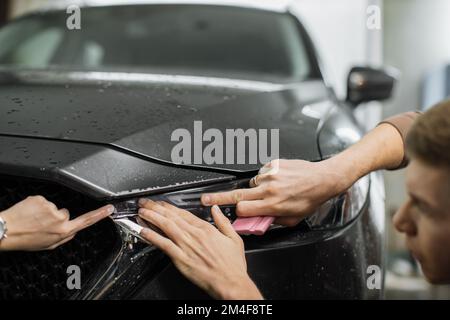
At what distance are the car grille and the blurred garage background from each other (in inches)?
123

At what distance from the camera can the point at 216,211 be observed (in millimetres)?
1069

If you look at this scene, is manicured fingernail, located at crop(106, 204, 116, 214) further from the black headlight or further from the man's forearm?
the man's forearm

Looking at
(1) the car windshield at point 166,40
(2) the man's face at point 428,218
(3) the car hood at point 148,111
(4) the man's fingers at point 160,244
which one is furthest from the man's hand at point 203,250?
(1) the car windshield at point 166,40

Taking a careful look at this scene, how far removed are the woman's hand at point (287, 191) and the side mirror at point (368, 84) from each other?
809 millimetres

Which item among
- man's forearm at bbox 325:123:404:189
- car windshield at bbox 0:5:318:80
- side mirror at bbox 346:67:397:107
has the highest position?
car windshield at bbox 0:5:318:80

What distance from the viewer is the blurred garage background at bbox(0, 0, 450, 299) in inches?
175

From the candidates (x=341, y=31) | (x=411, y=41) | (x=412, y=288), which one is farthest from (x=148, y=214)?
(x=411, y=41)

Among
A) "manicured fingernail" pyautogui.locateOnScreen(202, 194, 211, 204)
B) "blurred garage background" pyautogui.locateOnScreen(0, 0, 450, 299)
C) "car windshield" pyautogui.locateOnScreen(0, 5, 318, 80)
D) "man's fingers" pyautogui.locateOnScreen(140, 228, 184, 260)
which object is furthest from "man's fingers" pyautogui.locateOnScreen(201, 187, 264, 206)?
"blurred garage background" pyautogui.locateOnScreen(0, 0, 450, 299)

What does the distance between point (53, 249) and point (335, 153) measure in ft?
1.95

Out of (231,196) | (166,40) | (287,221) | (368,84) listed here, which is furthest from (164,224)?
(166,40)

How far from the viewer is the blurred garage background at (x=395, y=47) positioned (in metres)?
4.45

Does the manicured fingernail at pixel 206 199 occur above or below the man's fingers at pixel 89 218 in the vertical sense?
above

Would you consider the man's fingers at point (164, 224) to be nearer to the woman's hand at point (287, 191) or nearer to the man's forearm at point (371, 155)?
the woman's hand at point (287, 191)

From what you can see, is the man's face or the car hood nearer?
the man's face
